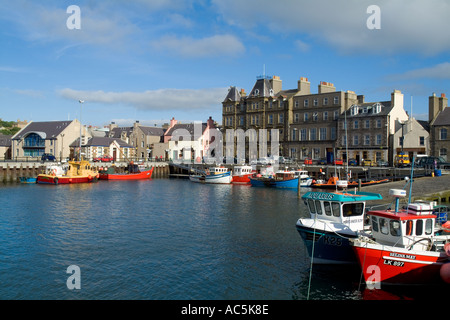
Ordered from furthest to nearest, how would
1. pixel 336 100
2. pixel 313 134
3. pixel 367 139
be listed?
pixel 313 134, pixel 336 100, pixel 367 139

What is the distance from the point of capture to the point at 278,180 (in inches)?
2430

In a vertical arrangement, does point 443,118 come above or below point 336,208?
above

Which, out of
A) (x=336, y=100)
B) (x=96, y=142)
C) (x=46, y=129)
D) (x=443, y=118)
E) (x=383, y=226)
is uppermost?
(x=336, y=100)

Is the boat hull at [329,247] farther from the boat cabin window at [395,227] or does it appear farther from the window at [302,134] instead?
the window at [302,134]

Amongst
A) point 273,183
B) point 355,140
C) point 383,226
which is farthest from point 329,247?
point 355,140

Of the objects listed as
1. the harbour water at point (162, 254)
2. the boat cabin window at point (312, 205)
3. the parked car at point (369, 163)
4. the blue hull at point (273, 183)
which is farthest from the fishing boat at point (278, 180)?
the boat cabin window at point (312, 205)

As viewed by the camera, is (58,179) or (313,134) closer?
(58,179)

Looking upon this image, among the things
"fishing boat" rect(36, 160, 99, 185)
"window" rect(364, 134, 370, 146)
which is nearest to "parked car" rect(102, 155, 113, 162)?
"fishing boat" rect(36, 160, 99, 185)

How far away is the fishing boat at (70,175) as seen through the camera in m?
64.5

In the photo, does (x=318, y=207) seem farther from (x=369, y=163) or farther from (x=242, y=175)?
(x=369, y=163)

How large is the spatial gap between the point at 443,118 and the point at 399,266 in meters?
51.9

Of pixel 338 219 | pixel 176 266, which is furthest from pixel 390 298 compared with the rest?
pixel 176 266
